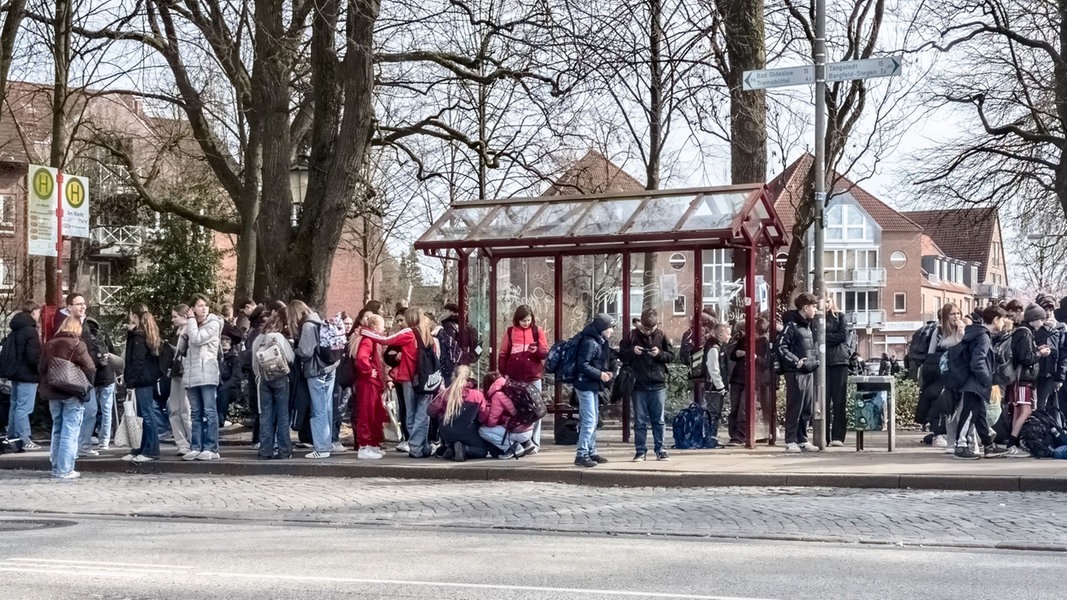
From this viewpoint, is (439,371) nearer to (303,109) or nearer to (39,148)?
(303,109)

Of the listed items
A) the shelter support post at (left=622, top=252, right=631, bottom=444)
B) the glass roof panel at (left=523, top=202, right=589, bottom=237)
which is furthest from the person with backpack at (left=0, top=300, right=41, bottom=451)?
the shelter support post at (left=622, top=252, right=631, bottom=444)

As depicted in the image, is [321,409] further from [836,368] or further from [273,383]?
[836,368]

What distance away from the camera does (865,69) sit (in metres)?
14.6

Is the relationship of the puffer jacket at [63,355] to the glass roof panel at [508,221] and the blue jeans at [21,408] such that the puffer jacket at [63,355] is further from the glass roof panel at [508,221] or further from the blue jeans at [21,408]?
the glass roof panel at [508,221]

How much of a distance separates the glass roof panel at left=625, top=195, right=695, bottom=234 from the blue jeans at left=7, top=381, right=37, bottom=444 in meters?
7.93

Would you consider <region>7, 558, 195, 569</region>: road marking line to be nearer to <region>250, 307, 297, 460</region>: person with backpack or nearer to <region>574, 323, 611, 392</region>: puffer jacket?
<region>574, 323, 611, 392</region>: puffer jacket

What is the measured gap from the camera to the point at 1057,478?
12.6 meters

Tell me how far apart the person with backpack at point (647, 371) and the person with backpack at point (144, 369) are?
5.50m

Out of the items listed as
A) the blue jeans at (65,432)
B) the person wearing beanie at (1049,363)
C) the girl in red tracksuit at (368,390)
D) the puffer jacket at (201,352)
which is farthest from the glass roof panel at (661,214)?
the blue jeans at (65,432)

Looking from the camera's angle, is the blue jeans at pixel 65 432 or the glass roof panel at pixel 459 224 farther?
the glass roof panel at pixel 459 224

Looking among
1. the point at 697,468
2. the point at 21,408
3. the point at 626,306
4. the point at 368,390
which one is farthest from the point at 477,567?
the point at 21,408

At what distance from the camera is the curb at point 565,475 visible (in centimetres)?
1286

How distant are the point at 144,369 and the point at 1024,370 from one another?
10077 millimetres

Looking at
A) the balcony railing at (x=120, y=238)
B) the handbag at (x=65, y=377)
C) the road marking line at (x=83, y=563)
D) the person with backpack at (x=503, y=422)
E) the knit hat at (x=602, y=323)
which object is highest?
the balcony railing at (x=120, y=238)
